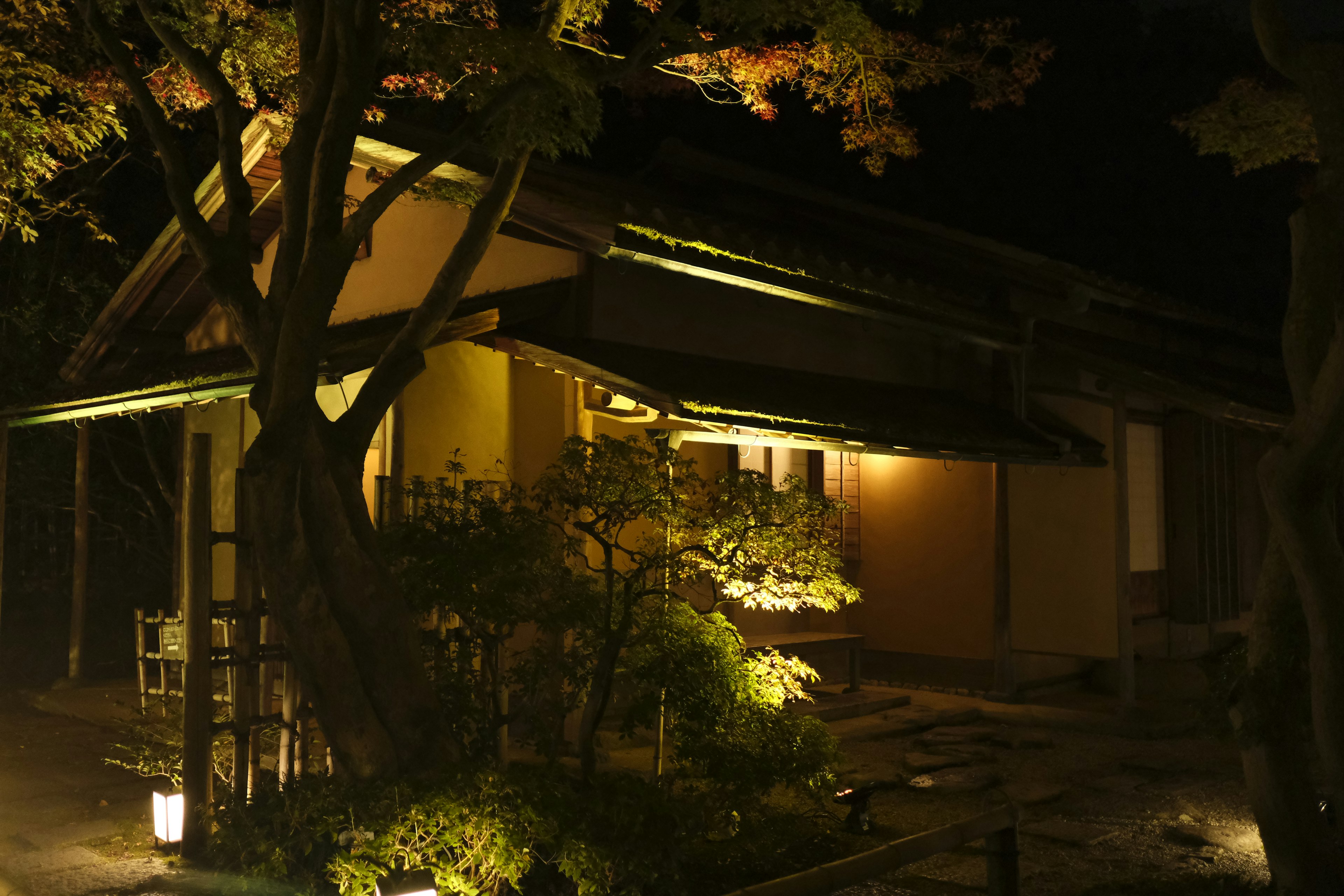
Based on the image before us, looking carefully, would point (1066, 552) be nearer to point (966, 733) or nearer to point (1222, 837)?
point (966, 733)

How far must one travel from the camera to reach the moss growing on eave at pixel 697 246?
830cm

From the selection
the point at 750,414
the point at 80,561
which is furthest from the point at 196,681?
the point at 80,561

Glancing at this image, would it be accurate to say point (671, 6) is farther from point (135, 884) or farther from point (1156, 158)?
point (1156, 158)

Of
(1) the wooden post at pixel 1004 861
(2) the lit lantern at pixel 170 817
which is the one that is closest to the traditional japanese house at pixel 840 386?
(2) the lit lantern at pixel 170 817

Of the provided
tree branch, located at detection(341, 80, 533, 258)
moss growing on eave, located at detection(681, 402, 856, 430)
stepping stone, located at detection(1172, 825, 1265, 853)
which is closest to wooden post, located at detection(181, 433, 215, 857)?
tree branch, located at detection(341, 80, 533, 258)

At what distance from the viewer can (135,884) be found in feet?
19.6

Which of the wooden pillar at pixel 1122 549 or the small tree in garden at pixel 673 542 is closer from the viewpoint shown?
the small tree in garden at pixel 673 542

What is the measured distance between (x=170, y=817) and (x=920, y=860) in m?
4.59

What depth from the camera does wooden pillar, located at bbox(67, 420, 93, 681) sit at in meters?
12.7

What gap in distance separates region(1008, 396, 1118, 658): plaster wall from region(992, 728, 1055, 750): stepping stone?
1.69 meters

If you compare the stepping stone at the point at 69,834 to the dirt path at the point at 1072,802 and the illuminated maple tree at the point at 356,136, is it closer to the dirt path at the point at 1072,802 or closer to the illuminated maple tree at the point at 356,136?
the illuminated maple tree at the point at 356,136

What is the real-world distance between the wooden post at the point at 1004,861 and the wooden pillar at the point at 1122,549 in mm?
7239

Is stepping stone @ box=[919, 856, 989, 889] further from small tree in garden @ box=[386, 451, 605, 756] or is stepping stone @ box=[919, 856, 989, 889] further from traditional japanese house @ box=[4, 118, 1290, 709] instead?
traditional japanese house @ box=[4, 118, 1290, 709]

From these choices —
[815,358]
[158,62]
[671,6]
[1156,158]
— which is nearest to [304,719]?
[671,6]
